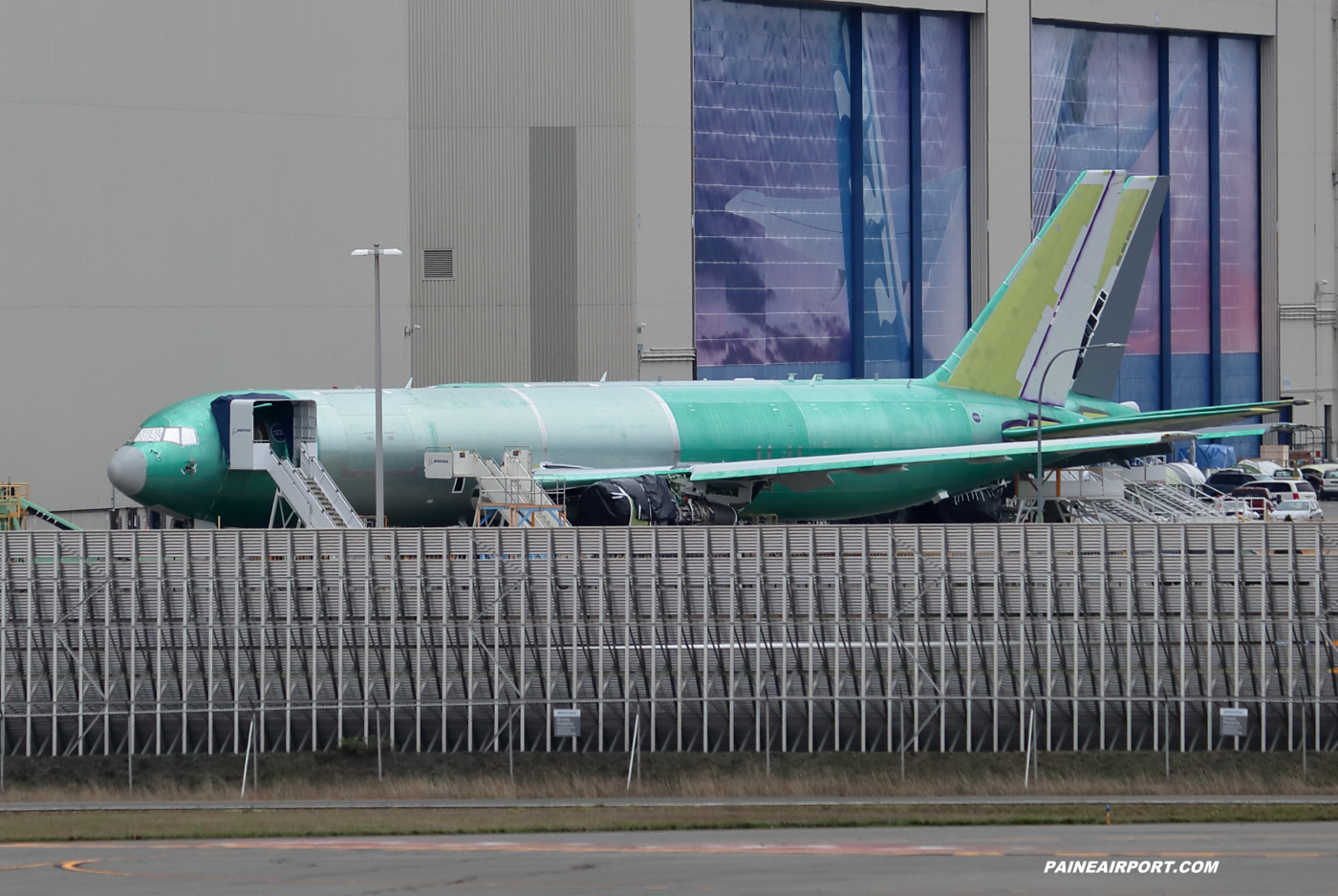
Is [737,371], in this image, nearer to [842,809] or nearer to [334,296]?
[334,296]

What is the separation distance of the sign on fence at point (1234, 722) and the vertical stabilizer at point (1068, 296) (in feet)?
109

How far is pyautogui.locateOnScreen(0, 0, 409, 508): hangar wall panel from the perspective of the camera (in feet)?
211

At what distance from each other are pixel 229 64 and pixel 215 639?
4121 cm

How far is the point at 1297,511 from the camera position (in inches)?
2933

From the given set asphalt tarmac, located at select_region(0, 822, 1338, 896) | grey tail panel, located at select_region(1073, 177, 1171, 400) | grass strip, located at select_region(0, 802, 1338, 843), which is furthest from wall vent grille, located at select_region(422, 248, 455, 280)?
asphalt tarmac, located at select_region(0, 822, 1338, 896)

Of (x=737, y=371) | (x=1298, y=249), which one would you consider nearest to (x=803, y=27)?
(x=737, y=371)

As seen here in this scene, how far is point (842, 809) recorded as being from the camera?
90.1 feet

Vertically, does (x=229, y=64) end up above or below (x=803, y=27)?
below

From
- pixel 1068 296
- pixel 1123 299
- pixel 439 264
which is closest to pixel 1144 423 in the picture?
pixel 1068 296

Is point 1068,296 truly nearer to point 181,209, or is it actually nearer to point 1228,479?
point 1228,479

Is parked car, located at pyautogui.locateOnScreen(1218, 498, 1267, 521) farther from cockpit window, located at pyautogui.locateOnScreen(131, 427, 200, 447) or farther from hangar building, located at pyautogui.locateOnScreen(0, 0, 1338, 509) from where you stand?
cockpit window, located at pyautogui.locateOnScreen(131, 427, 200, 447)

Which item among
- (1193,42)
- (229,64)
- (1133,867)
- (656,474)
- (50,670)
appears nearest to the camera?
(1133,867)

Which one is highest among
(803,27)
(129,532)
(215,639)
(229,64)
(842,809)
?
(803,27)

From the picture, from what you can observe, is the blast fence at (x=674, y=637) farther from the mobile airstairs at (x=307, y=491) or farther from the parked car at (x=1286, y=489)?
the parked car at (x=1286, y=489)
